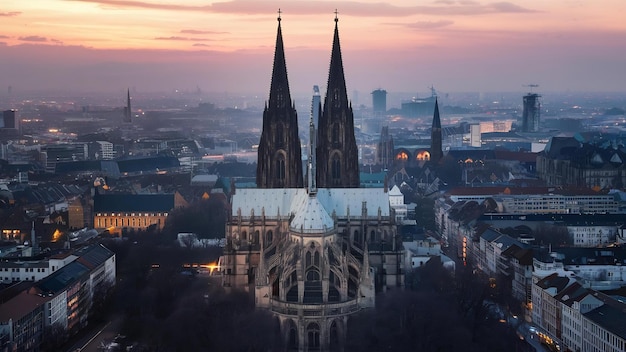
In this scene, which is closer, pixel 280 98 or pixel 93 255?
pixel 93 255

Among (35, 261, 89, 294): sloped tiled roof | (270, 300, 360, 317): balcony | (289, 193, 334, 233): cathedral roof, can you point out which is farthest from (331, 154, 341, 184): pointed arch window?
(35, 261, 89, 294): sloped tiled roof

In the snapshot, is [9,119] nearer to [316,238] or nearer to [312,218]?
[312,218]

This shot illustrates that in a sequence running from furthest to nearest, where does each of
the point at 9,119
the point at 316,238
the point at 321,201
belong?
1. the point at 9,119
2. the point at 321,201
3. the point at 316,238

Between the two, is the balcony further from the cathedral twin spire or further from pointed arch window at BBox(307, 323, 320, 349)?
the cathedral twin spire

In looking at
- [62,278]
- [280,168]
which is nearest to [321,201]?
[280,168]

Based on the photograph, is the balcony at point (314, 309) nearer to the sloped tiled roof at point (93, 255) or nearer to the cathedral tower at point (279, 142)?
the cathedral tower at point (279, 142)

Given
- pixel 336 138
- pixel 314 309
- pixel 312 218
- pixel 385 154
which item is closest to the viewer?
pixel 314 309

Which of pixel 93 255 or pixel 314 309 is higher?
pixel 93 255
